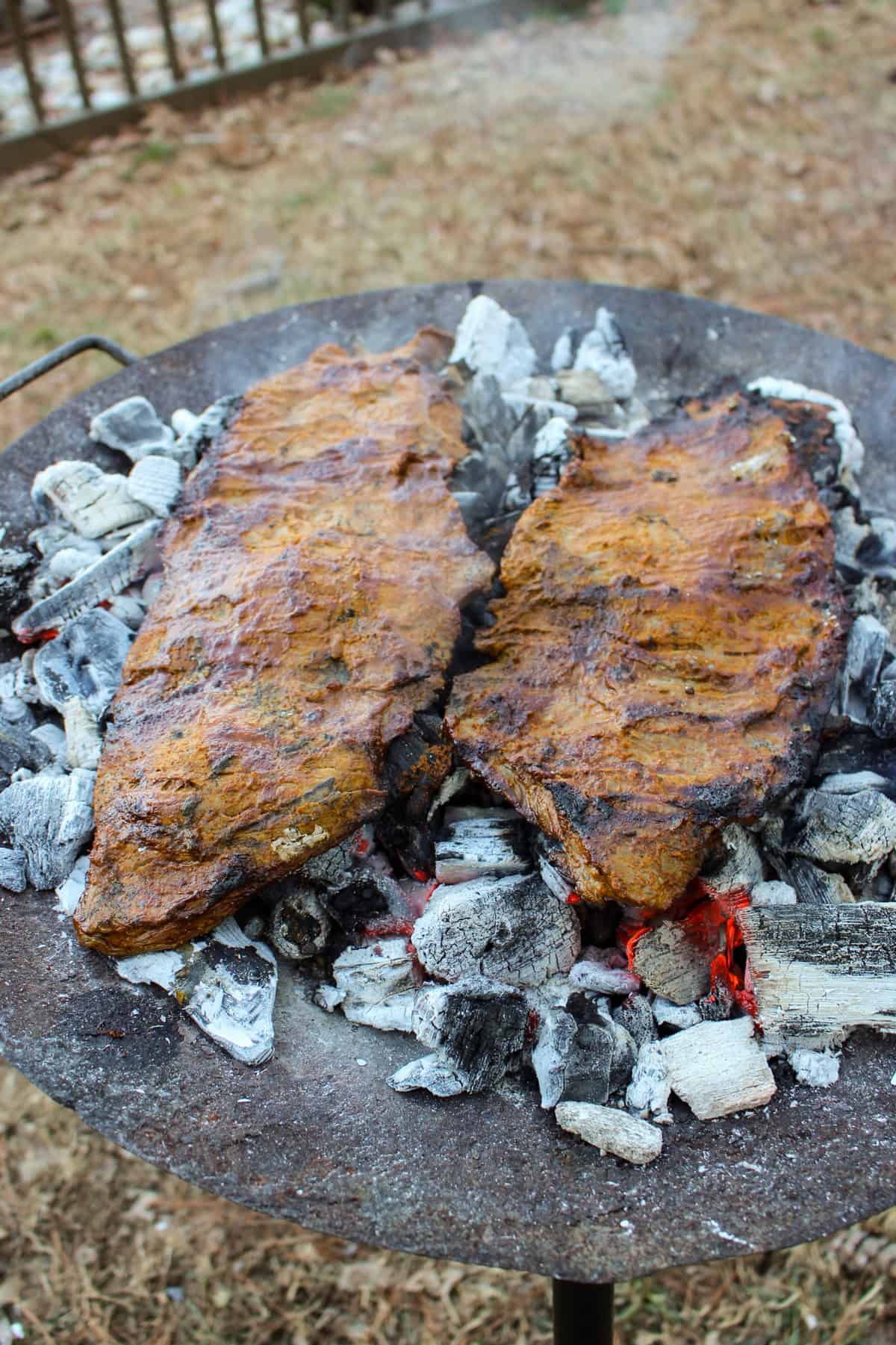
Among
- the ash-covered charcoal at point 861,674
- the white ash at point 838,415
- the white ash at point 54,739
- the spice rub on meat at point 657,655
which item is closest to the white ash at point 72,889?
the white ash at point 54,739

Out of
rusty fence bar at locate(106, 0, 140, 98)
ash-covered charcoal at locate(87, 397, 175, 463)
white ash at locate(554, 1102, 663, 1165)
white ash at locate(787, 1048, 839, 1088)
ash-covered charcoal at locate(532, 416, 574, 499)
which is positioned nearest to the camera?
white ash at locate(554, 1102, 663, 1165)

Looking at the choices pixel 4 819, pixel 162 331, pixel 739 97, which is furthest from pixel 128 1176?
pixel 739 97

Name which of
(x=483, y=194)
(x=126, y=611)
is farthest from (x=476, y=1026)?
(x=483, y=194)

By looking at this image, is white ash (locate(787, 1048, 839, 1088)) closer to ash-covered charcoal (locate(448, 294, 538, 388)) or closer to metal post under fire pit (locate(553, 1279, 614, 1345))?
metal post under fire pit (locate(553, 1279, 614, 1345))

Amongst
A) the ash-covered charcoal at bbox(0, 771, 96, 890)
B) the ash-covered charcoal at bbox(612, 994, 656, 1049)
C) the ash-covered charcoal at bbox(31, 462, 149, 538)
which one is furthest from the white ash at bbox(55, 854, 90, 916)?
the ash-covered charcoal at bbox(612, 994, 656, 1049)

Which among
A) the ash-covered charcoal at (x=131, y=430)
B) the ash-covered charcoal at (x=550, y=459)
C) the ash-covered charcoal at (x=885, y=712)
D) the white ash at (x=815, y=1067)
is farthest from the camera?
the ash-covered charcoal at (x=131, y=430)

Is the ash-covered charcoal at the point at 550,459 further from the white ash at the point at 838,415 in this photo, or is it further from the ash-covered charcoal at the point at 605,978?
the ash-covered charcoal at the point at 605,978

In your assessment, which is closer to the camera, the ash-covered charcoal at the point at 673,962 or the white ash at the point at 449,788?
the ash-covered charcoal at the point at 673,962
